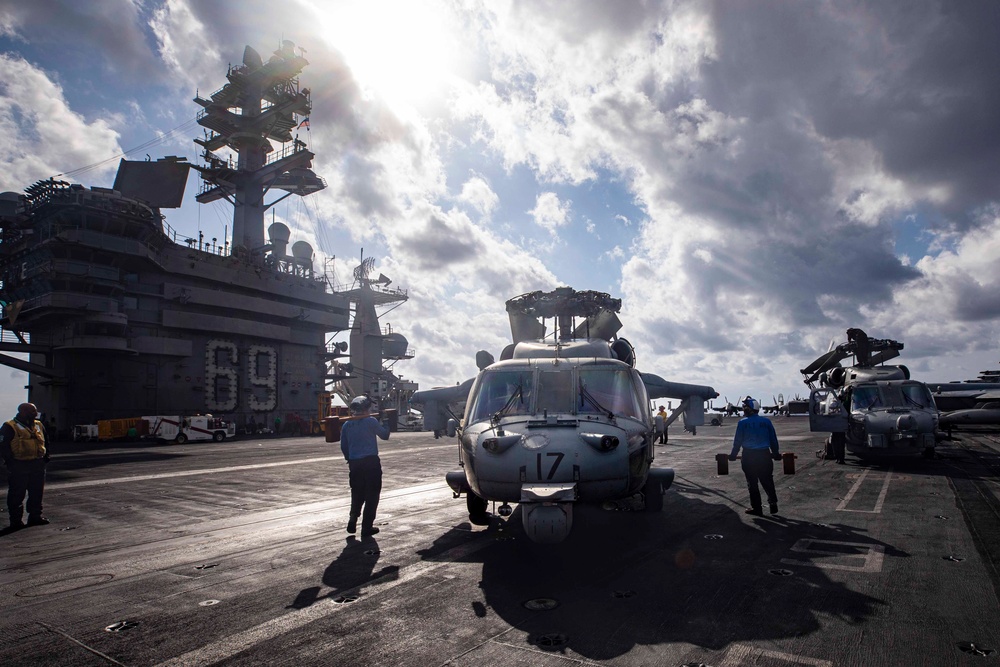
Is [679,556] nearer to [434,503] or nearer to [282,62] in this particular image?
[434,503]

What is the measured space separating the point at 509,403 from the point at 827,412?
45.8 ft

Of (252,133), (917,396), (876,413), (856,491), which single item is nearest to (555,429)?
(856,491)

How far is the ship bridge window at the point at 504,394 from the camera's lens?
820 centimetres

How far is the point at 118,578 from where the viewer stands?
668cm

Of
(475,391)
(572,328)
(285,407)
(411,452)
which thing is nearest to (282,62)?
(285,407)

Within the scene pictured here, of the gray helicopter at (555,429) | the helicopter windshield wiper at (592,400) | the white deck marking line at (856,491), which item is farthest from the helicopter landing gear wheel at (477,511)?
the white deck marking line at (856,491)

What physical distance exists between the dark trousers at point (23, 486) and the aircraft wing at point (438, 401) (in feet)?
23.4

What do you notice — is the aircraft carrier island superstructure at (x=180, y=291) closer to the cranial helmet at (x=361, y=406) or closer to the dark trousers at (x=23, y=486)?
the dark trousers at (x=23, y=486)

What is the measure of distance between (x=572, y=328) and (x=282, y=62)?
55148mm

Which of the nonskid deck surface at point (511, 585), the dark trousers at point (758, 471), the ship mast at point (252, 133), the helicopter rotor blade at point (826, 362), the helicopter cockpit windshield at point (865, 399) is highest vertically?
the ship mast at point (252, 133)

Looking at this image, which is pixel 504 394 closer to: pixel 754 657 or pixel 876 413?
pixel 754 657

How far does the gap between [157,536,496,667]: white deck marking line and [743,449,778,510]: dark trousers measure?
18.9 feet

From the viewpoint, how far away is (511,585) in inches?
241

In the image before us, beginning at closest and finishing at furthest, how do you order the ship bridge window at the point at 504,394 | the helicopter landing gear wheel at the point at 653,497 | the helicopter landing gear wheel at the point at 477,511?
the ship bridge window at the point at 504,394 → the helicopter landing gear wheel at the point at 477,511 → the helicopter landing gear wheel at the point at 653,497
